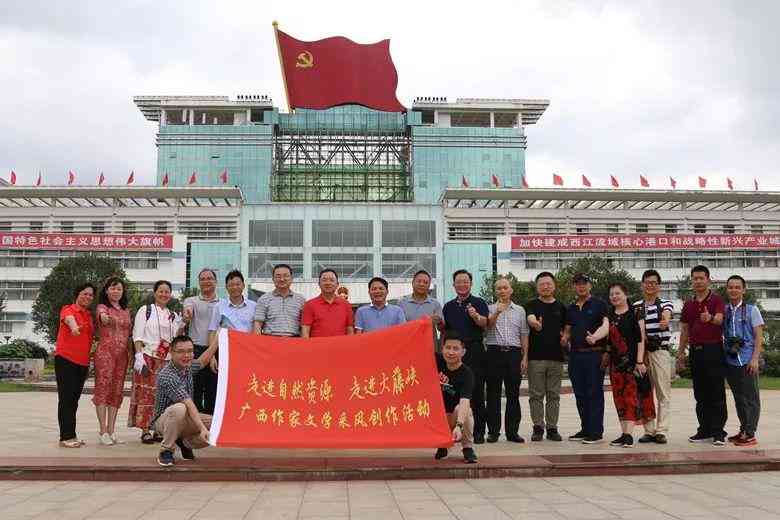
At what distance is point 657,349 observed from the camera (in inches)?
259

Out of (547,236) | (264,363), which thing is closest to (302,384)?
(264,363)

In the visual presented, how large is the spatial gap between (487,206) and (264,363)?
46.0m

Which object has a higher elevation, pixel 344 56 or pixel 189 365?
pixel 344 56

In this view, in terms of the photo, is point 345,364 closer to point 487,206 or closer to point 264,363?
point 264,363

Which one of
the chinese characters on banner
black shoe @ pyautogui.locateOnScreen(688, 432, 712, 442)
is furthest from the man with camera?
the chinese characters on banner

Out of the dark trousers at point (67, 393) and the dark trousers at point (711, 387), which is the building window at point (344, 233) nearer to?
the dark trousers at point (711, 387)

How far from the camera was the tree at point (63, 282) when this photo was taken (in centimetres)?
3145

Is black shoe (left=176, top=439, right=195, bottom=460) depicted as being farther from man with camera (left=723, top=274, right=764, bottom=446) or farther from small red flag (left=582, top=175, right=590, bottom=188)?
small red flag (left=582, top=175, right=590, bottom=188)

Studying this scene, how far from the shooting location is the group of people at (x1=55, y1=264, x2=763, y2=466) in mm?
6164

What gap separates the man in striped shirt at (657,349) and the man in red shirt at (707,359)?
0.74 ft

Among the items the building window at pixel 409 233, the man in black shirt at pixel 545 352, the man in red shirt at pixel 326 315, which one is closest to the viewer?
the man in red shirt at pixel 326 315

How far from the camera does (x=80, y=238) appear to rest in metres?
44.9

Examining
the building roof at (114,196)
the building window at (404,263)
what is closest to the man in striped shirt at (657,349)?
the building window at (404,263)

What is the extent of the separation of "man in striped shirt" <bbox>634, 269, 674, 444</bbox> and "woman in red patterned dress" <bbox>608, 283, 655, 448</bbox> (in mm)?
108
